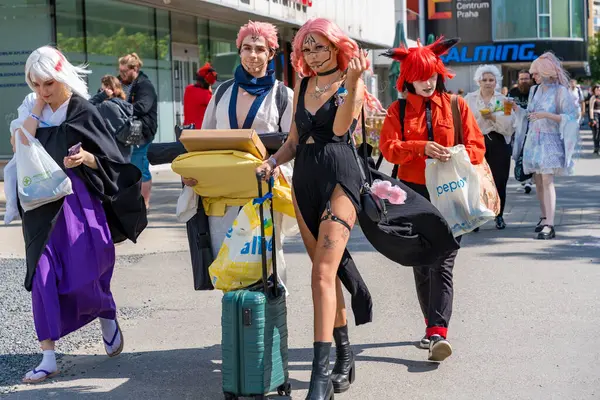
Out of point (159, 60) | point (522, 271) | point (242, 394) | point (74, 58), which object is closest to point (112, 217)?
point (242, 394)

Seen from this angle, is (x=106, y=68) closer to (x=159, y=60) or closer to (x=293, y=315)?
(x=159, y=60)

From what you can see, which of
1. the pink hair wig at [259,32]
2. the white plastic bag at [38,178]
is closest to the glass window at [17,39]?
the white plastic bag at [38,178]

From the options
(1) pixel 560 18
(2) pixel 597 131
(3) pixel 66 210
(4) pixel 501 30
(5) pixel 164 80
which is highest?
(1) pixel 560 18

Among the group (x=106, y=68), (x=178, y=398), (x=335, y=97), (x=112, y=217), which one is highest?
(x=106, y=68)

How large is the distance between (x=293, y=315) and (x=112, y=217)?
1.61 meters

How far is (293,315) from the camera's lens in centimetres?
669

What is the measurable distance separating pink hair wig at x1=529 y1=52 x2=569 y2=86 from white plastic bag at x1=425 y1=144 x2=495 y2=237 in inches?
169

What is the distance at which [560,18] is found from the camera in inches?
2082

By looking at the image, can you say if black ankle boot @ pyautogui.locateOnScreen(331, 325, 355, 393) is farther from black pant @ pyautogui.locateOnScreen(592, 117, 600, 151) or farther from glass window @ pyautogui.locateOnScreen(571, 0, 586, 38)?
glass window @ pyautogui.locateOnScreen(571, 0, 586, 38)

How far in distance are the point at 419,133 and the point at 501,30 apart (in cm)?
4784

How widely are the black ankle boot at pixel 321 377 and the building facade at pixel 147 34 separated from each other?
14.0m

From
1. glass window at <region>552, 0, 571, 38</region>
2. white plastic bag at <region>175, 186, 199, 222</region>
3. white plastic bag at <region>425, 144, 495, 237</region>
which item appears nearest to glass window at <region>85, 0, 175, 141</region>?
white plastic bag at <region>175, 186, 199, 222</region>

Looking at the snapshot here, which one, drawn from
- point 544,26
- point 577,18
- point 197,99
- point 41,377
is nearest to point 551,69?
point 197,99

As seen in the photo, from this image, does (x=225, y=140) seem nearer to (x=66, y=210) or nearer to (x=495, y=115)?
(x=66, y=210)
